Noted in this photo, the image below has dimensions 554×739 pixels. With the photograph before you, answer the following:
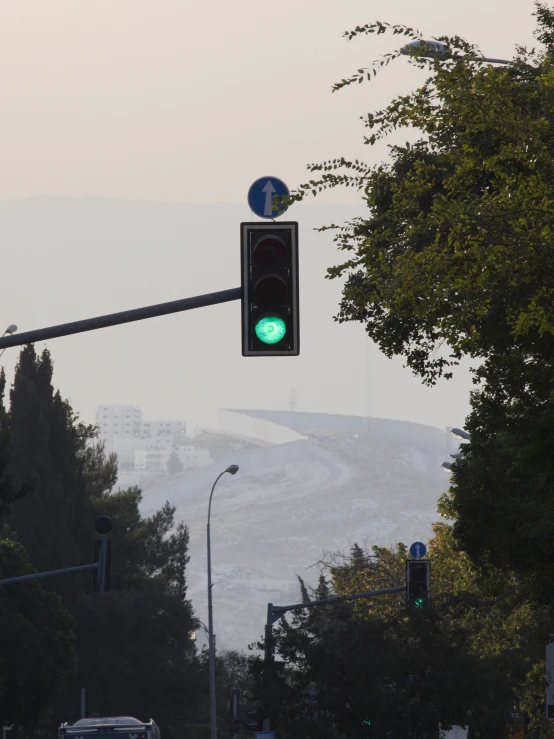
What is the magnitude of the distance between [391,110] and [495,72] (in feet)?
3.97

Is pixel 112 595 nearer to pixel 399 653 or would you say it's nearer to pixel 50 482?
pixel 50 482

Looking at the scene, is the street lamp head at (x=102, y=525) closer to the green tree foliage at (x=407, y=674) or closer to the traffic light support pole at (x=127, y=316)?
the green tree foliage at (x=407, y=674)

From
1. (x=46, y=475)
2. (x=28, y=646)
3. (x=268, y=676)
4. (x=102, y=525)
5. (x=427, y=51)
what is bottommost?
(x=268, y=676)

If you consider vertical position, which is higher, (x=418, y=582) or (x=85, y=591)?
(x=85, y=591)

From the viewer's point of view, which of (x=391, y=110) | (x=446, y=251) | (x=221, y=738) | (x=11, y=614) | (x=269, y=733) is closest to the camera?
(x=446, y=251)

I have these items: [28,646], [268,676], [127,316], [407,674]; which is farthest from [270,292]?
[28,646]

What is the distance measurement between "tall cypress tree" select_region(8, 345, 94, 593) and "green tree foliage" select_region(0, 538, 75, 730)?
16.3 m

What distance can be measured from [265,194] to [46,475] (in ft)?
204

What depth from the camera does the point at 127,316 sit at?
13.0 metres

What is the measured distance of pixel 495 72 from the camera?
1302cm

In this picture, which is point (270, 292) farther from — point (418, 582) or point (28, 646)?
point (28, 646)

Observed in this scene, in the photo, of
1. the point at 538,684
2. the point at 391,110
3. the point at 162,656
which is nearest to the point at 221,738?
the point at 162,656

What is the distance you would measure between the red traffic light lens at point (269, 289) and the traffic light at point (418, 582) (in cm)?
2329

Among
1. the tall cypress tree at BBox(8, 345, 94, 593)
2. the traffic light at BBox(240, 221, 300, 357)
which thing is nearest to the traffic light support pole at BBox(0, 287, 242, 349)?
the traffic light at BBox(240, 221, 300, 357)
